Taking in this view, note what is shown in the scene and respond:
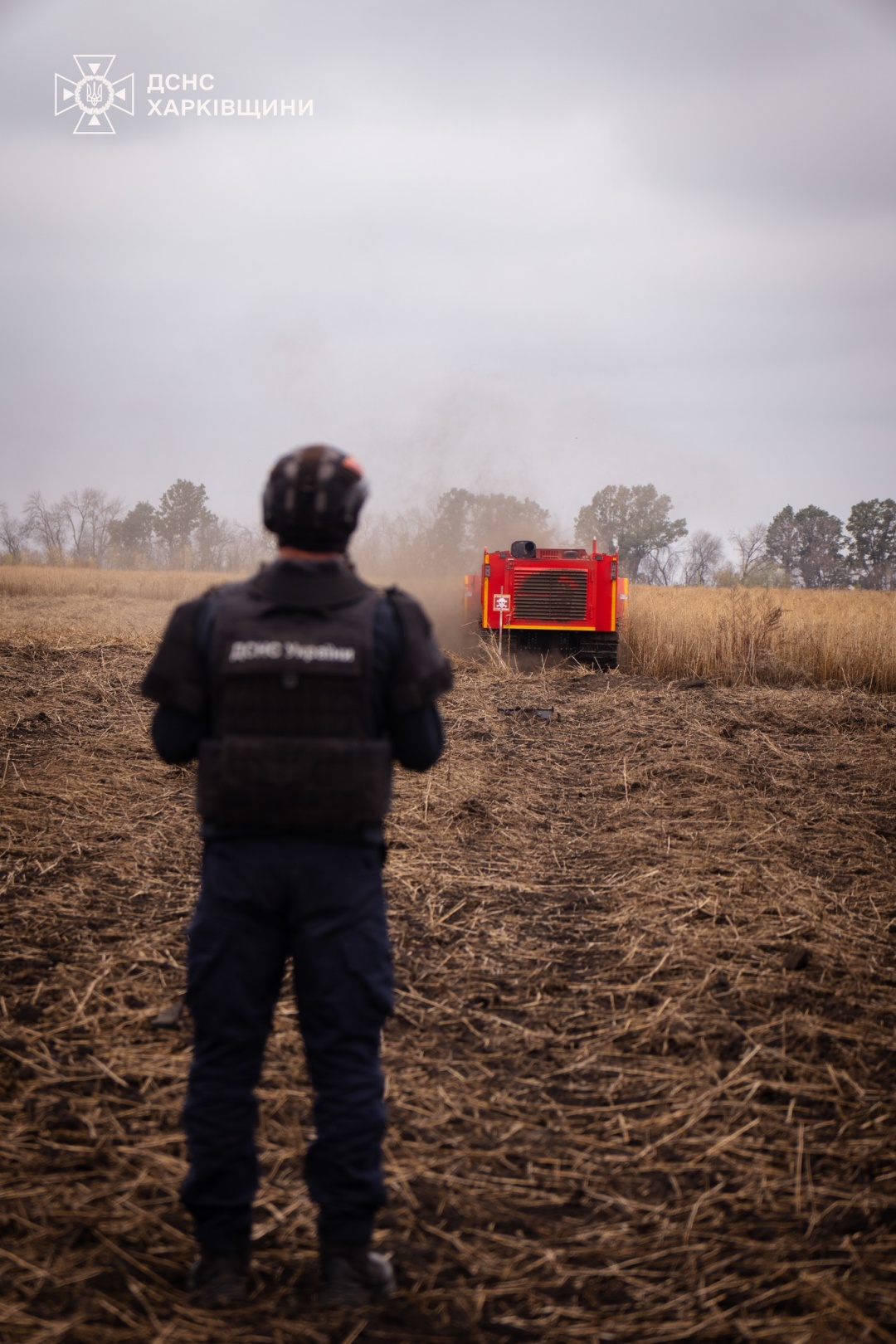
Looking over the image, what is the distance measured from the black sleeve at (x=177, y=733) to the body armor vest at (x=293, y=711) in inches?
3.2

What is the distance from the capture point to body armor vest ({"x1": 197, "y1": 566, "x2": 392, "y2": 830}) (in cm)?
239

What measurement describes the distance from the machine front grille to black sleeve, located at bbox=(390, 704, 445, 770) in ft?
43.2

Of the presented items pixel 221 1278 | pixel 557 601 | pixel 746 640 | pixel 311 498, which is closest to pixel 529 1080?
pixel 221 1278

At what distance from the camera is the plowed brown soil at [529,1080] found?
2.45 metres

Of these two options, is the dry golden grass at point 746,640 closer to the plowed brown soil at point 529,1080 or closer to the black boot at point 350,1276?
the plowed brown soil at point 529,1080

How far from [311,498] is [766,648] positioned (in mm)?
13383

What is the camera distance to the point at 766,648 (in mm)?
14953

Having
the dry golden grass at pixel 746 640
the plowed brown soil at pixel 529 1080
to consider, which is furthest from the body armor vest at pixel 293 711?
the dry golden grass at pixel 746 640

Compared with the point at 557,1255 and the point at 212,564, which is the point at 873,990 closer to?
the point at 557,1255

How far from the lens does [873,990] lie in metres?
4.30

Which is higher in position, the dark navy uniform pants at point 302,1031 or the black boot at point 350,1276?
the dark navy uniform pants at point 302,1031

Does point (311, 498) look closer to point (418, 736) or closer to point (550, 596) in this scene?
point (418, 736)

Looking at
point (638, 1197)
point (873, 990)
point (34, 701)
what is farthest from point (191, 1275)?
point (34, 701)

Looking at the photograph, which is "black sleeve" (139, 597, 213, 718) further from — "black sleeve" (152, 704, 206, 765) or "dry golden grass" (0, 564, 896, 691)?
"dry golden grass" (0, 564, 896, 691)
